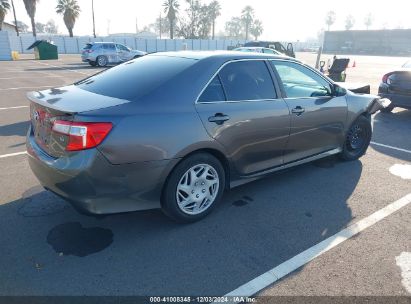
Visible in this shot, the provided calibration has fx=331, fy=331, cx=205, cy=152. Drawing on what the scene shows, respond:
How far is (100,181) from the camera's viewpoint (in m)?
2.66

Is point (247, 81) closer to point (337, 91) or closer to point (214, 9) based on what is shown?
point (337, 91)

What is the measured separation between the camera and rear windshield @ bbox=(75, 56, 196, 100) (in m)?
3.07

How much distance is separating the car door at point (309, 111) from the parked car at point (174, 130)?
2cm

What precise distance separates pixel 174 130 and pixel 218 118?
1.68ft

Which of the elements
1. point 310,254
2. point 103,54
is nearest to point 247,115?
point 310,254

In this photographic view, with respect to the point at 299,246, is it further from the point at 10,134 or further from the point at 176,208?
the point at 10,134

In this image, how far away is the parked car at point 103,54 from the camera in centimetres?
2203

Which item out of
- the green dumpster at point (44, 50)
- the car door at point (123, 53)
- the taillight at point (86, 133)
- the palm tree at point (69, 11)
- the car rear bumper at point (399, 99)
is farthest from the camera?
the palm tree at point (69, 11)

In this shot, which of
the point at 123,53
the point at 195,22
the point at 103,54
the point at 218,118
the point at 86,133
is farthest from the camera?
the point at 195,22

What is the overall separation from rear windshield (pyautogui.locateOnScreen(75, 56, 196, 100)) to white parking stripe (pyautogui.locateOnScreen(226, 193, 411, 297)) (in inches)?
72.3

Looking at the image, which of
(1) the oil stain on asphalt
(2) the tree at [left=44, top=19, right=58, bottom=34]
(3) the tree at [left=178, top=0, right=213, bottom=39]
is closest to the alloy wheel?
(1) the oil stain on asphalt

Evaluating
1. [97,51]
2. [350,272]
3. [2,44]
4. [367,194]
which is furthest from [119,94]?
[2,44]

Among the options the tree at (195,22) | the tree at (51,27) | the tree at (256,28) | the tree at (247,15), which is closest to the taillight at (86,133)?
the tree at (195,22)

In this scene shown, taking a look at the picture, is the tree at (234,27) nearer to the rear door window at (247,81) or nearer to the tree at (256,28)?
the tree at (256,28)
